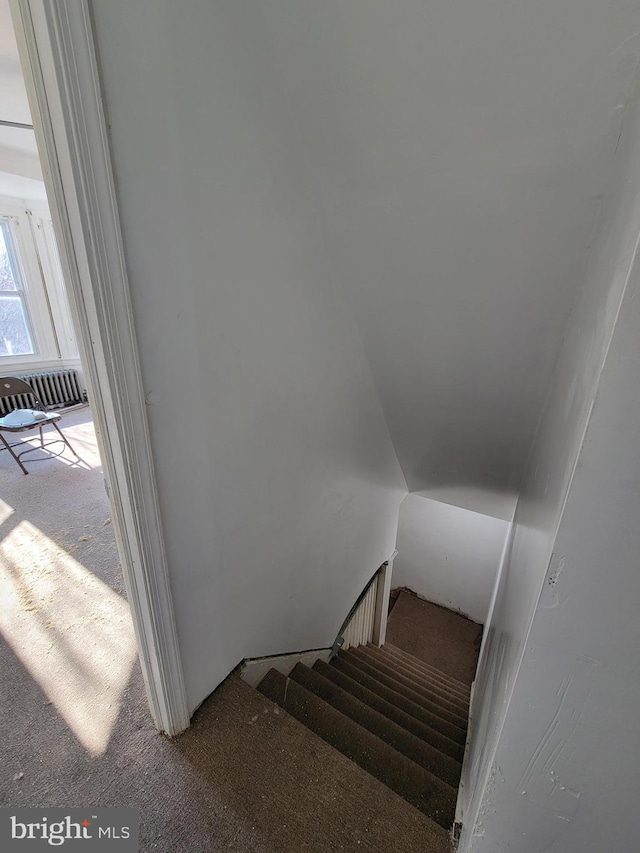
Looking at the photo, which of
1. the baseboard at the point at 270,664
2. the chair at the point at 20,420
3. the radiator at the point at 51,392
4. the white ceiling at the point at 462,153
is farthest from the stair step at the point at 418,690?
the radiator at the point at 51,392

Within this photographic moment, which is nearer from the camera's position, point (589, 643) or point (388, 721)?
point (589, 643)

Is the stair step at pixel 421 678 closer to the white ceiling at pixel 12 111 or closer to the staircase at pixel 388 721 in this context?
the staircase at pixel 388 721

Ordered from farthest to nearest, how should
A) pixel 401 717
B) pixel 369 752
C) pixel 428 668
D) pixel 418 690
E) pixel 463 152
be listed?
pixel 428 668, pixel 418 690, pixel 401 717, pixel 369 752, pixel 463 152

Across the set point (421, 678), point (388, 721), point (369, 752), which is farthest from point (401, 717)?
point (421, 678)

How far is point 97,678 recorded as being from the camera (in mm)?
1408

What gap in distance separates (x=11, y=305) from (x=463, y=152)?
536cm

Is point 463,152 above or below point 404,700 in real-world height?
above

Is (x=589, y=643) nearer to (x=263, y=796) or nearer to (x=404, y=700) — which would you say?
(x=263, y=796)

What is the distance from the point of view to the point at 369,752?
4.58ft

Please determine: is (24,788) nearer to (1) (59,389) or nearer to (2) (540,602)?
(2) (540,602)

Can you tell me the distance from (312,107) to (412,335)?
93cm

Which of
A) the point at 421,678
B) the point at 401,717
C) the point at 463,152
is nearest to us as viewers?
the point at 463,152

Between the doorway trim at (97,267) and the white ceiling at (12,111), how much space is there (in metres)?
1.14

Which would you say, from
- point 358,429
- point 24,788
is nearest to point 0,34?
point 358,429
